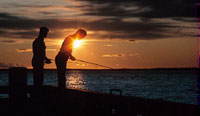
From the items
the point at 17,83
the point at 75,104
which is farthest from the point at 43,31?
the point at 75,104

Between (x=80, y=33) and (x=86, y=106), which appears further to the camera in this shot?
(x=80, y=33)

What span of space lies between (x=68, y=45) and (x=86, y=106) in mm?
2206

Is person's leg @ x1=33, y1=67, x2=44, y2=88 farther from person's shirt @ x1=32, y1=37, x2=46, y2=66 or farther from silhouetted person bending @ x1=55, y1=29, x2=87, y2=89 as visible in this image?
silhouetted person bending @ x1=55, y1=29, x2=87, y2=89

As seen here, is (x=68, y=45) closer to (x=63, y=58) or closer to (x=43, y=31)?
(x=63, y=58)

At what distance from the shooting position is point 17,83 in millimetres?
8984

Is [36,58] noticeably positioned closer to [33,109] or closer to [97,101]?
[33,109]

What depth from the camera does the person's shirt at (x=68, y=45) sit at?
9.06 meters

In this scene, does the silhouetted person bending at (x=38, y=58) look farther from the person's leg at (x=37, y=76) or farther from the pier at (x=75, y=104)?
the pier at (x=75, y=104)

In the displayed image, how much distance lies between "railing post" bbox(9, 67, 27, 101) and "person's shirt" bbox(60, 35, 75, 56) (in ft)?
4.13

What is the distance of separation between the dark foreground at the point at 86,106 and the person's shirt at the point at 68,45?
110 cm

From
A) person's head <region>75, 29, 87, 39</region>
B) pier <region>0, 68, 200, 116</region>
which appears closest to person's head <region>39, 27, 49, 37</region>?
person's head <region>75, 29, 87, 39</region>

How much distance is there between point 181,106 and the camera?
5.98m

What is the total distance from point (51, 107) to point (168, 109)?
309 cm

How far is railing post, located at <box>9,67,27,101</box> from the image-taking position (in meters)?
8.91
